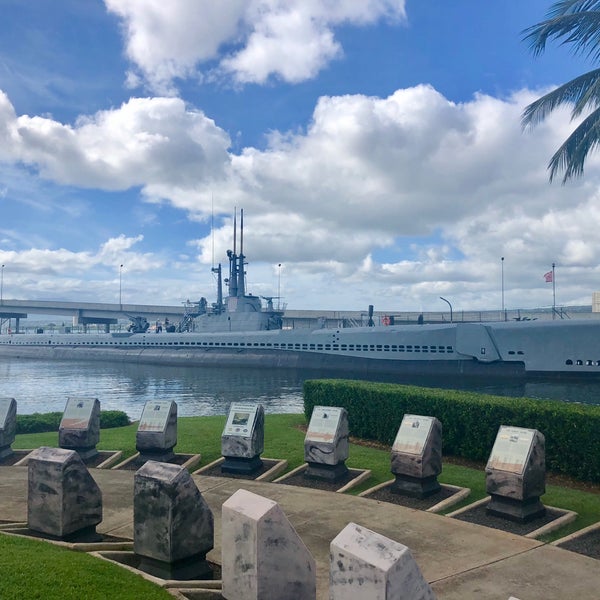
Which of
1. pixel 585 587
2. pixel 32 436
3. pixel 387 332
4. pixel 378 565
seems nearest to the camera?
pixel 378 565

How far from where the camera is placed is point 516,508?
7.17 m

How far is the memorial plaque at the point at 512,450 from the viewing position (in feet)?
23.7

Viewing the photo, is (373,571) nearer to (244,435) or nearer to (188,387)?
(244,435)

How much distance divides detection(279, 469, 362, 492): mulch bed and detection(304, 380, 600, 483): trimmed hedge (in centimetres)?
231

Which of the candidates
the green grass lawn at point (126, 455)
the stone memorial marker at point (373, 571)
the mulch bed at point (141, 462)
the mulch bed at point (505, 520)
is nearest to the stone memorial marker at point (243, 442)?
the green grass lawn at point (126, 455)

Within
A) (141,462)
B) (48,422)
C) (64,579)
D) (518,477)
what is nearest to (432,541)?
(518,477)

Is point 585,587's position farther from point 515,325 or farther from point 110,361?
point 110,361

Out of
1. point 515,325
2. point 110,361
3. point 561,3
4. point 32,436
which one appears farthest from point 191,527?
point 110,361

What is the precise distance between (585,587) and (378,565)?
3.20 meters

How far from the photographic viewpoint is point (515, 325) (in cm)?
3191

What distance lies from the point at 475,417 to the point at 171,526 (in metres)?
6.71

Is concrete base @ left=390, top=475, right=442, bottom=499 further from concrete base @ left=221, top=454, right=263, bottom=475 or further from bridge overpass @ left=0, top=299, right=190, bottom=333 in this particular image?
bridge overpass @ left=0, top=299, right=190, bottom=333

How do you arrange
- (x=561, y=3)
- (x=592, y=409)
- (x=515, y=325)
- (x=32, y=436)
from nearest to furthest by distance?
(x=592, y=409), (x=32, y=436), (x=561, y=3), (x=515, y=325)

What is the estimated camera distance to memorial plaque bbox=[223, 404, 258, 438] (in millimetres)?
9758
